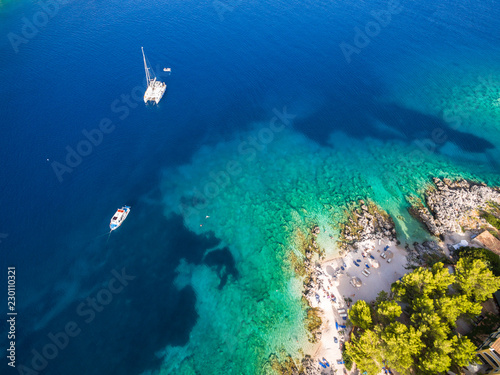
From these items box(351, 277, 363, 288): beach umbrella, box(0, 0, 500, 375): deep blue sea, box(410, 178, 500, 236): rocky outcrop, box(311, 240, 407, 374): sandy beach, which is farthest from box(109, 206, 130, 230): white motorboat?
box(410, 178, 500, 236): rocky outcrop

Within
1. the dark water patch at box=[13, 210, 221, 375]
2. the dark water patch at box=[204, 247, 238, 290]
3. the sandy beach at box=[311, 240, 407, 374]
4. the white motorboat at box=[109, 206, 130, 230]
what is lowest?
the sandy beach at box=[311, 240, 407, 374]

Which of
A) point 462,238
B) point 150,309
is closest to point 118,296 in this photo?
point 150,309

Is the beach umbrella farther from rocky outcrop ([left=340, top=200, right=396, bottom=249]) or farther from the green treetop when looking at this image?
the green treetop

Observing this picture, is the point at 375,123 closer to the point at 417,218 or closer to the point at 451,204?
the point at 451,204

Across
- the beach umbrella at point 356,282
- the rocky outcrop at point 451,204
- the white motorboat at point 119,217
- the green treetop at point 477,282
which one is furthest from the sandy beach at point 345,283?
the white motorboat at point 119,217

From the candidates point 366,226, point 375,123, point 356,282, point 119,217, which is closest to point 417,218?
point 366,226

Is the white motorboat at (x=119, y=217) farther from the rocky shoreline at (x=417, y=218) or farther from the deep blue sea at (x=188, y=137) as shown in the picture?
the rocky shoreline at (x=417, y=218)

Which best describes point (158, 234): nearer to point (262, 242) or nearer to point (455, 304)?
point (262, 242)
